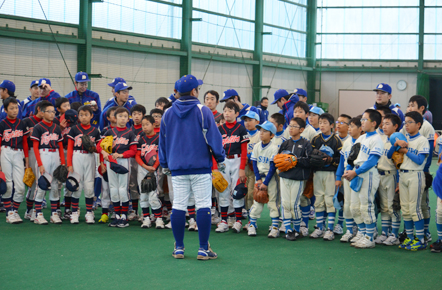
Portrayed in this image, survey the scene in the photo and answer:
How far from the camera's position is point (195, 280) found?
432cm

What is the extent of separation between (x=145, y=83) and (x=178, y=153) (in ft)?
39.1

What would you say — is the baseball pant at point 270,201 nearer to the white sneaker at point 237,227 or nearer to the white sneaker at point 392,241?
the white sneaker at point 237,227

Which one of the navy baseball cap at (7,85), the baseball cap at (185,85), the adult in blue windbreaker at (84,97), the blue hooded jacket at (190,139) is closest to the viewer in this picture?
the blue hooded jacket at (190,139)

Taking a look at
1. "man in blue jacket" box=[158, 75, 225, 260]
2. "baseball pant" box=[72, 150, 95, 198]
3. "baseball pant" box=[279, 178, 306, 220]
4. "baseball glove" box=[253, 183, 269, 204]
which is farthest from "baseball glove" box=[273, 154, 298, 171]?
"baseball pant" box=[72, 150, 95, 198]

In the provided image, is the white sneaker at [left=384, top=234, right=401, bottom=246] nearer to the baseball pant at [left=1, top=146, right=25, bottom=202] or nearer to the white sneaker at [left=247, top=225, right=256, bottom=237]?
the white sneaker at [left=247, top=225, right=256, bottom=237]

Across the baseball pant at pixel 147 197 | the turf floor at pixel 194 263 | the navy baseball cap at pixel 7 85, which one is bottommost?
the turf floor at pixel 194 263

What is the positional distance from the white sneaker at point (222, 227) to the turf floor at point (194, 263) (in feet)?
0.65

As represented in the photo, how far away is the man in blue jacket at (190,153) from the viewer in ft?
16.4

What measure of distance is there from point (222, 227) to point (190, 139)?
214 centimetres

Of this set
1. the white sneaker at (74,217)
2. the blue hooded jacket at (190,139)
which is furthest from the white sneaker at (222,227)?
the white sneaker at (74,217)

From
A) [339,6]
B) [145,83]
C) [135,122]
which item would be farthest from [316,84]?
[135,122]

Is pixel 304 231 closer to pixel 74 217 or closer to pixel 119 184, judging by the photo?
pixel 119 184

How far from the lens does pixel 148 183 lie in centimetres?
667

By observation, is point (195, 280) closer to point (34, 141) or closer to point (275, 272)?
point (275, 272)
